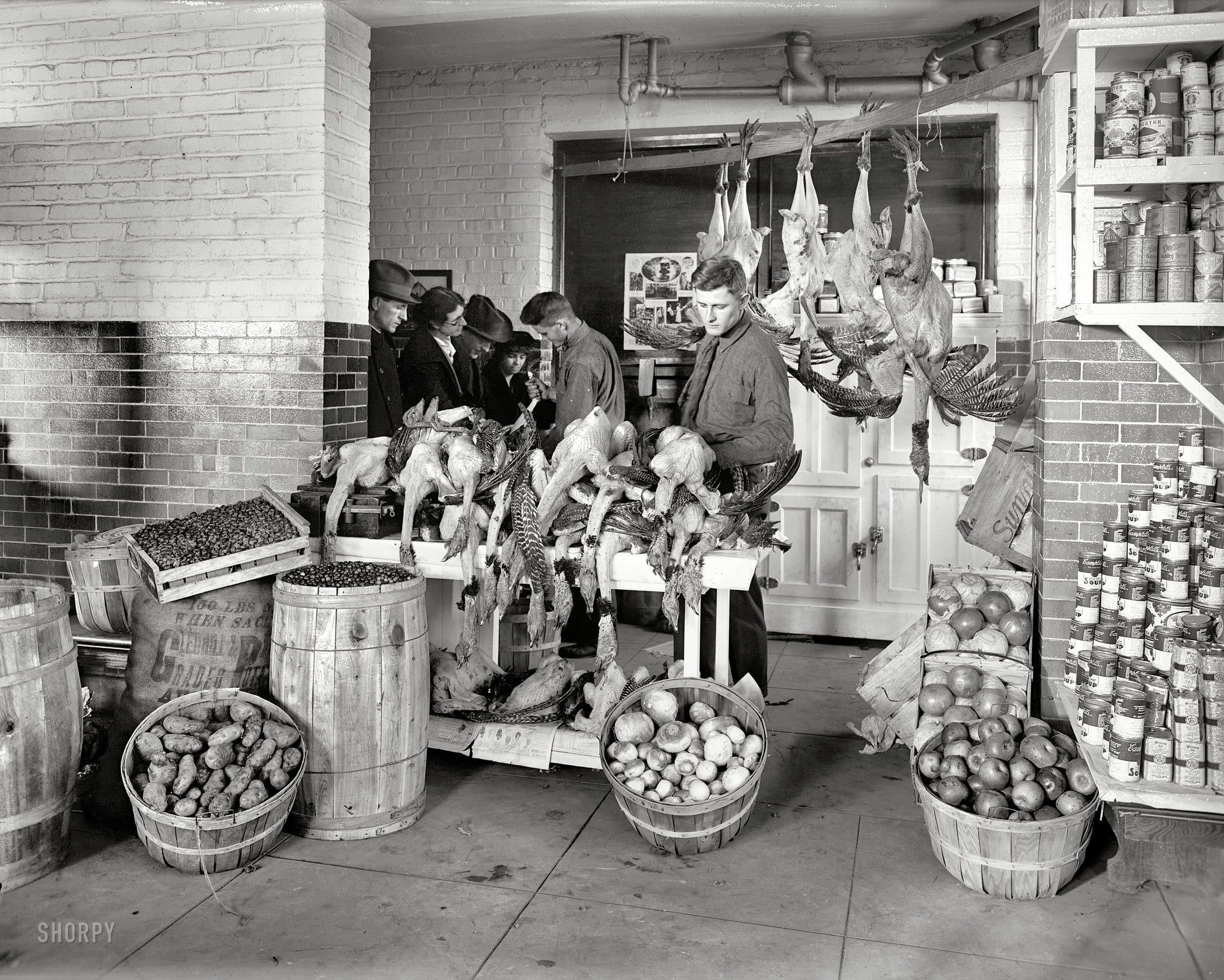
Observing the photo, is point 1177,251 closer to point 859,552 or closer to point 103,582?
point 859,552

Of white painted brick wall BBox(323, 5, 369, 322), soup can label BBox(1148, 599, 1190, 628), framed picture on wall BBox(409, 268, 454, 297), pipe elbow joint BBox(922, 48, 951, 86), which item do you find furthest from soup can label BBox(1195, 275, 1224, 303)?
framed picture on wall BBox(409, 268, 454, 297)

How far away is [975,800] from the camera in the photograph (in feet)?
11.5

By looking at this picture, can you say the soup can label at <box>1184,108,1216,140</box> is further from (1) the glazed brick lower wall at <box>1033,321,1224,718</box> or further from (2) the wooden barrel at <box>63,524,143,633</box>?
(2) the wooden barrel at <box>63,524,143,633</box>

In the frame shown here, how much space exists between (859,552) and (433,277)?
3.79m

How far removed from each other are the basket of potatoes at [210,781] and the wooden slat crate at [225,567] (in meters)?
0.47

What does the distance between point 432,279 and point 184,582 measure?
4.57 meters

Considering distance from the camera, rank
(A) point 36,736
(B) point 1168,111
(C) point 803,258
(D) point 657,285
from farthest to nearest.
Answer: (D) point 657,285 → (C) point 803,258 → (B) point 1168,111 → (A) point 36,736

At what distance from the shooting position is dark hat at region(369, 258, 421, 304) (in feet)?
Answer: 23.3

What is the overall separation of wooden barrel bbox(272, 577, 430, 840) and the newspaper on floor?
2.10 ft

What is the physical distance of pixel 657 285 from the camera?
7.87m

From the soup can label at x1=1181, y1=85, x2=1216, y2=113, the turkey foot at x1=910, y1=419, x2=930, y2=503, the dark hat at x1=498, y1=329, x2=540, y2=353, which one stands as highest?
the soup can label at x1=1181, y1=85, x2=1216, y2=113

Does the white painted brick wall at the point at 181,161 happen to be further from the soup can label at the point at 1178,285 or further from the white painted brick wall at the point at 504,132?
the soup can label at the point at 1178,285

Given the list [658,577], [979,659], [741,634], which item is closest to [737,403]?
[658,577]

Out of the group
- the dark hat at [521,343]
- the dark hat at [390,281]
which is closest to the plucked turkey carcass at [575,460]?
the dark hat at [390,281]
